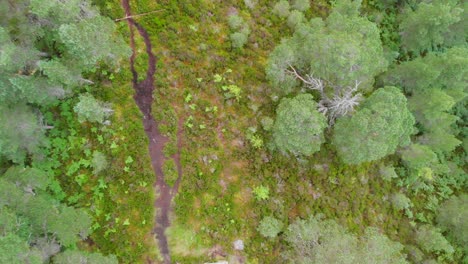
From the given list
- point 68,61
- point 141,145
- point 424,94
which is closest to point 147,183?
point 141,145

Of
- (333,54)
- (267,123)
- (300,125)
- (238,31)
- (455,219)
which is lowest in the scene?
(455,219)

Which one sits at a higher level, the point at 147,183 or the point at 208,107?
the point at 208,107

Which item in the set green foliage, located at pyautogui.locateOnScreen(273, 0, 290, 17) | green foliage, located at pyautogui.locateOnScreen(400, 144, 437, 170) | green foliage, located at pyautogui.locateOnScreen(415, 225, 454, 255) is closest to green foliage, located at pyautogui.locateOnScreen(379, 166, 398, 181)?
green foliage, located at pyautogui.locateOnScreen(400, 144, 437, 170)

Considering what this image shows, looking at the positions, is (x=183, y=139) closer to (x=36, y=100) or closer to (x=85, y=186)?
(x=85, y=186)

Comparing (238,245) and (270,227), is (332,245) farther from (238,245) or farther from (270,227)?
(238,245)

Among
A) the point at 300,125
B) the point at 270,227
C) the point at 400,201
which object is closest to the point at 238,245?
the point at 270,227

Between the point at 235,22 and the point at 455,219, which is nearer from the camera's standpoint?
the point at 235,22

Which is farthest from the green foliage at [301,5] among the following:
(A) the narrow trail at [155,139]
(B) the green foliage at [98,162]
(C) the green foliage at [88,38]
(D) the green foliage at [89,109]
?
(B) the green foliage at [98,162]

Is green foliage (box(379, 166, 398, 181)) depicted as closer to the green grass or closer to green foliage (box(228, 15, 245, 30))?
the green grass
